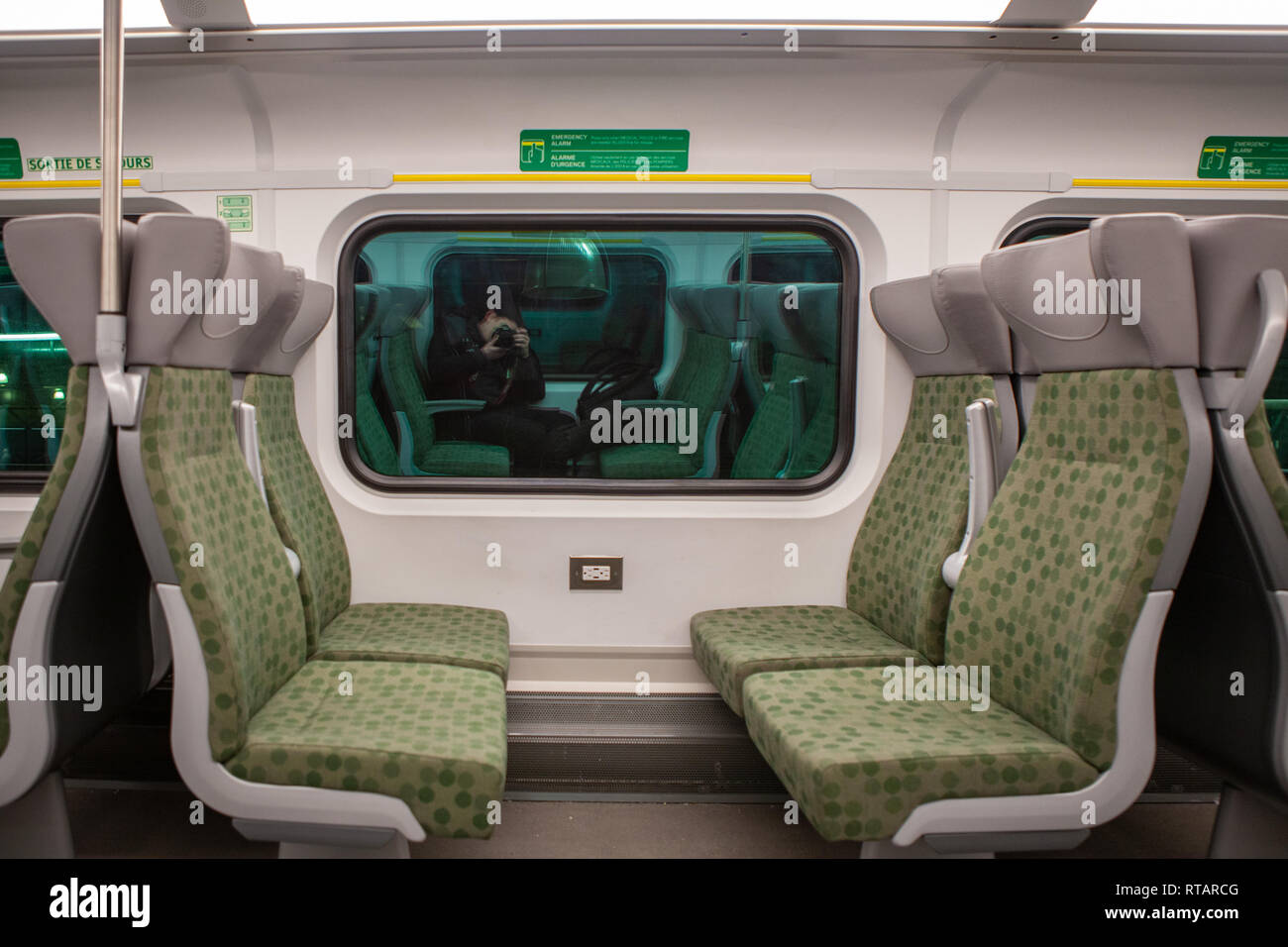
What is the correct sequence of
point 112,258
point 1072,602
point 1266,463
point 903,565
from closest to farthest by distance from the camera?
point 112,258 < point 1266,463 < point 1072,602 < point 903,565

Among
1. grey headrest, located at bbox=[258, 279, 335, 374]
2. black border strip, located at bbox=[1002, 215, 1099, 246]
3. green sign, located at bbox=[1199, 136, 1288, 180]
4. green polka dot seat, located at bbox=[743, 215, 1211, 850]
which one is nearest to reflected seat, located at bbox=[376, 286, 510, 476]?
grey headrest, located at bbox=[258, 279, 335, 374]

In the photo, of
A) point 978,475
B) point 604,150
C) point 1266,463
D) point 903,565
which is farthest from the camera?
point 604,150

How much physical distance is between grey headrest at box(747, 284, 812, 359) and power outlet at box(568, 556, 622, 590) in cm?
103

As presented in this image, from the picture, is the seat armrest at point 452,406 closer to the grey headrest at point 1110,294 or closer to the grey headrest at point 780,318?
the grey headrest at point 780,318

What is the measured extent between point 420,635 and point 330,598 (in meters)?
0.38

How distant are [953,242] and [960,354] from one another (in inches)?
20.6

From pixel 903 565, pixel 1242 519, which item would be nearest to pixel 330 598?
pixel 903 565

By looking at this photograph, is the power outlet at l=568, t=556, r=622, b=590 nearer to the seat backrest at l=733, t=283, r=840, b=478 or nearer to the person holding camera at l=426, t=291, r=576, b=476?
the person holding camera at l=426, t=291, r=576, b=476

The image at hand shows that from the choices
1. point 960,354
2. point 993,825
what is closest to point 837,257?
point 960,354

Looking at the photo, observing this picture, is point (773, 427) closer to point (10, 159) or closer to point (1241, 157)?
point (1241, 157)

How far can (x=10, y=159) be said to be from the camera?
2.99 m

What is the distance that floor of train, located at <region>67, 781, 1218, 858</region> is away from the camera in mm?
2340

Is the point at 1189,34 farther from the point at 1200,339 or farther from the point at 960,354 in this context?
the point at 1200,339

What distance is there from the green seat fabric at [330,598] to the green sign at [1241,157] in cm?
302
